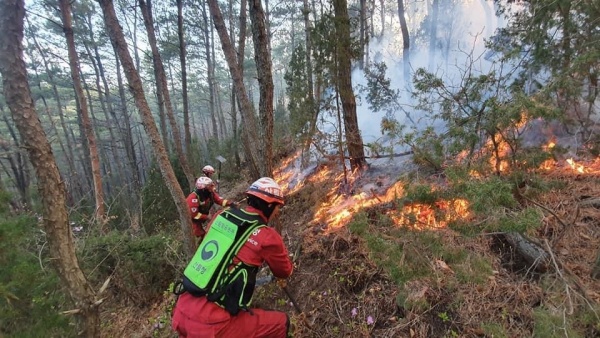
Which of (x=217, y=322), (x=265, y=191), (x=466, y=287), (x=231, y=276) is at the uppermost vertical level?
(x=265, y=191)

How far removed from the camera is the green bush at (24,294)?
3113 millimetres

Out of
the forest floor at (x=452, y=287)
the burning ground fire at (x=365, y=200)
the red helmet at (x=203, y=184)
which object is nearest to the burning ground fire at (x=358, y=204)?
the burning ground fire at (x=365, y=200)

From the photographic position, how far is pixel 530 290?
3061 millimetres

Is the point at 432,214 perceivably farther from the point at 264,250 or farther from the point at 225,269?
the point at 225,269

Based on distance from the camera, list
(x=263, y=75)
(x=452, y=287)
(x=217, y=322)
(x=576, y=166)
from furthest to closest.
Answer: (x=576, y=166), (x=263, y=75), (x=452, y=287), (x=217, y=322)

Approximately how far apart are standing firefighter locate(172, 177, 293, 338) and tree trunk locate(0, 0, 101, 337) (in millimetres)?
1188

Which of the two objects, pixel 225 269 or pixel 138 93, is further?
pixel 138 93

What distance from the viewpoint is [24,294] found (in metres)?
3.28

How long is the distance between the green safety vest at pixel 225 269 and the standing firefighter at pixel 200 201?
10.8ft

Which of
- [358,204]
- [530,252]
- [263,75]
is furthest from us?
[358,204]

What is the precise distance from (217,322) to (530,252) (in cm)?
330

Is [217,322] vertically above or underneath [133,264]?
above

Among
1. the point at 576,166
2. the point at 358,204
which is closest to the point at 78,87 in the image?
the point at 358,204

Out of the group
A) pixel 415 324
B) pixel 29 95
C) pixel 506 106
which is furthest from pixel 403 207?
pixel 29 95
